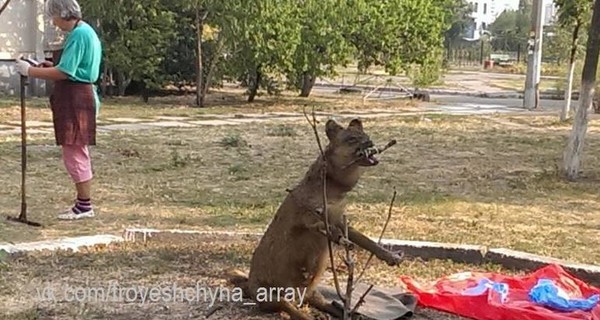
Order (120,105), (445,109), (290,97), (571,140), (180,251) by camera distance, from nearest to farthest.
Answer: (180,251) < (571,140) < (120,105) < (445,109) < (290,97)

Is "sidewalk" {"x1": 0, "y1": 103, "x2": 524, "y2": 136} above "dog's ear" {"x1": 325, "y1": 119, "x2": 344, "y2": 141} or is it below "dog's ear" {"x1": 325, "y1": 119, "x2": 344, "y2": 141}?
below

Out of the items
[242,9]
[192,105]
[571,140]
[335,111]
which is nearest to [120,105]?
[192,105]

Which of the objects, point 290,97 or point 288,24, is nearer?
point 288,24

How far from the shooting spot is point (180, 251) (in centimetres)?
539

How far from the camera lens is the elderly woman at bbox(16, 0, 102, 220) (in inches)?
237

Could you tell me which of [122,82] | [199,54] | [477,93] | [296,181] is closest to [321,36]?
[199,54]

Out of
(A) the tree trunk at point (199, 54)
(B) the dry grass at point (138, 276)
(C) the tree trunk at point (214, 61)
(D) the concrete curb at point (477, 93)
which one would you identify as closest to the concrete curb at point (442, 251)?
(B) the dry grass at point (138, 276)

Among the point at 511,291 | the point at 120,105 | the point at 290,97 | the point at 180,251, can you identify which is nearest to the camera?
the point at 511,291

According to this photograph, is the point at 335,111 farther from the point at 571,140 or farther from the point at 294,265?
the point at 294,265

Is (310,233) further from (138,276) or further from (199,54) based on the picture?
(199,54)

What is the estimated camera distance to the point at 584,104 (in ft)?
30.8

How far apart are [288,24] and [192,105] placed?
2.83 meters

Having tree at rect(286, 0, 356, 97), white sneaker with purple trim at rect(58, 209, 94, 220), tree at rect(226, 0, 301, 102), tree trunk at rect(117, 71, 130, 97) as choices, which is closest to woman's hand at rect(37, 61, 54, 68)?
white sneaker with purple trim at rect(58, 209, 94, 220)

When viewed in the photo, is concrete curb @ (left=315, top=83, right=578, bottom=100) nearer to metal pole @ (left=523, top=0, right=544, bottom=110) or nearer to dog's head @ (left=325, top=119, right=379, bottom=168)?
metal pole @ (left=523, top=0, right=544, bottom=110)
